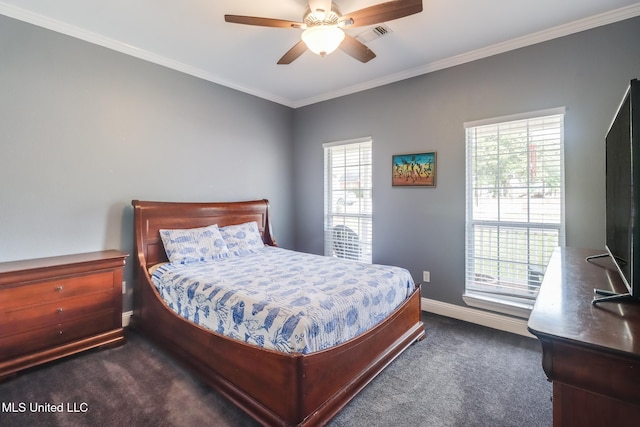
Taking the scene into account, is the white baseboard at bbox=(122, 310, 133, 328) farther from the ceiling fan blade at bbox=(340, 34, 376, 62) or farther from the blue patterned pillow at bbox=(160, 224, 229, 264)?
the ceiling fan blade at bbox=(340, 34, 376, 62)

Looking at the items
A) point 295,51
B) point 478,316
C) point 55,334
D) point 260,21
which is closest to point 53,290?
point 55,334

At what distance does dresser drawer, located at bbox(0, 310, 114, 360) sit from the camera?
7.04 ft

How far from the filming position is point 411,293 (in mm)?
2637

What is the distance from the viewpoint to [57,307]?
234cm

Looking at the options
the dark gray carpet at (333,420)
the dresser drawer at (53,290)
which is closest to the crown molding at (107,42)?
the dresser drawer at (53,290)

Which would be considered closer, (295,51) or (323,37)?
(323,37)

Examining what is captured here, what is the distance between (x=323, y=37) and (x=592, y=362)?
7.36 ft

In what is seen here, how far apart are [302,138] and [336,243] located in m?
1.70

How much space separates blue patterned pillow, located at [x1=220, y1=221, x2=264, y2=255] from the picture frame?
180 cm

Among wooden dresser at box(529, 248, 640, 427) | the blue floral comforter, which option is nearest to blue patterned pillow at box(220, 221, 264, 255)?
the blue floral comforter

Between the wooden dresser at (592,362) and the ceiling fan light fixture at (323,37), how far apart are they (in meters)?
2.04

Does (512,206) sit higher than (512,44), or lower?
lower

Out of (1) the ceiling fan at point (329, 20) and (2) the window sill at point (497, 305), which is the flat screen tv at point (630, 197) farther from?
(2) the window sill at point (497, 305)

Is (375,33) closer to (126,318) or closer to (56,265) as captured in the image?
A: (56,265)
